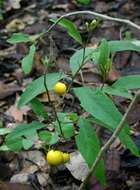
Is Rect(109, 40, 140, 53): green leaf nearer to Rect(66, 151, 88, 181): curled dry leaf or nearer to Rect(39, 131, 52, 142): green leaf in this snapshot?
Rect(39, 131, 52, 142): green leaf

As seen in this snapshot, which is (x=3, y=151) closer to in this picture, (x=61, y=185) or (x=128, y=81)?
(x=61, y=185)

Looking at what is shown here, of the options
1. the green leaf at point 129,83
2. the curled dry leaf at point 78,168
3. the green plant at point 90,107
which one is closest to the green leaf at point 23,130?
the green plant at point 90,107

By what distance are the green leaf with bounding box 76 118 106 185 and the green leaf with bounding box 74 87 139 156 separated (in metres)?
0.07

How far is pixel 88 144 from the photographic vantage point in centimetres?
136

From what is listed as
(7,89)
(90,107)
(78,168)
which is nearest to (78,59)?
(90,107)

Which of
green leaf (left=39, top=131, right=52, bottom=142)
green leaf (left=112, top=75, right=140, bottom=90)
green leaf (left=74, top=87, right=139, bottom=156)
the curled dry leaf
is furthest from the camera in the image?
the curled dry leaf

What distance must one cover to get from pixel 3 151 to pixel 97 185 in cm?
52

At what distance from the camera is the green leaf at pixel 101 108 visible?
1.29 m

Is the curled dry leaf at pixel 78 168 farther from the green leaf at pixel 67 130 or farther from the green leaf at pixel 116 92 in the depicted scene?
the green leaf at pixel 116 92

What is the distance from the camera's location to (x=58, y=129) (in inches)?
59.2

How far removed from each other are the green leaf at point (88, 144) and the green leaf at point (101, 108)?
2.9 inches

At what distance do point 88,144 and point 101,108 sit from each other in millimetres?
126

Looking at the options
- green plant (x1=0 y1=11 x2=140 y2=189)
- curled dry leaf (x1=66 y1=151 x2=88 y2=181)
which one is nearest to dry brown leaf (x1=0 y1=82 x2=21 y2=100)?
curled dry leaf (x1=66 y1=151 x2=88 y2=181)

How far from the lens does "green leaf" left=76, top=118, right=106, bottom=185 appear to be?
1346 millimetres
